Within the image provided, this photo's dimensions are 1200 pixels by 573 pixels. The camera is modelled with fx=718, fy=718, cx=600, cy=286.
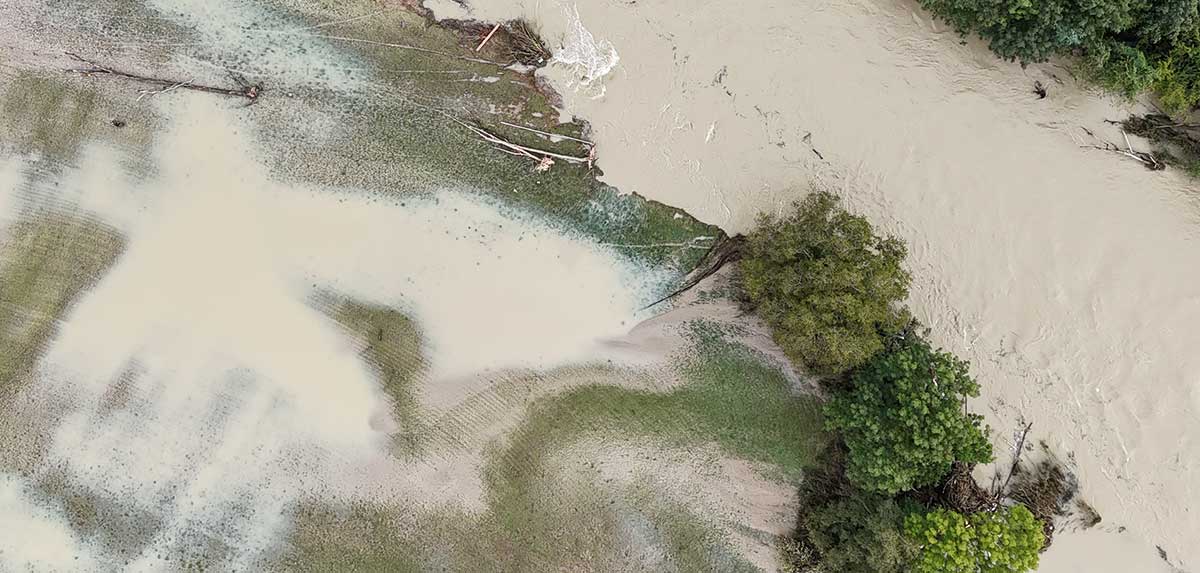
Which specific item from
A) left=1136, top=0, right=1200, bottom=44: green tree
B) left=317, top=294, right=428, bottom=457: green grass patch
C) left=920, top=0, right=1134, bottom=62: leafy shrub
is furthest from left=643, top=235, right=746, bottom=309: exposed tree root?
left=1136, top=0, right=1200, bottom=44: green tree

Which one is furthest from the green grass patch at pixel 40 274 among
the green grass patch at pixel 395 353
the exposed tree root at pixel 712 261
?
the exposed tree root at pixel 712 261

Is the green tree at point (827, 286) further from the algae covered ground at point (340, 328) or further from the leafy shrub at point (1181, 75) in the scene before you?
the leafy shrub at point (1181, 75)

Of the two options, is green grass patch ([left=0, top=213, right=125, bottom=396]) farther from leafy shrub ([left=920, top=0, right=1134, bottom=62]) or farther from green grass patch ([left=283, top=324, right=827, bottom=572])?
leafy shrub ([left=920, top=0, right=1134, bottom=62])

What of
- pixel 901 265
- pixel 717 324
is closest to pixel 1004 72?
pixel 901 265

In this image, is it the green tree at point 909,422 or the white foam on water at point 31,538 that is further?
the white foam on water at point 31,538

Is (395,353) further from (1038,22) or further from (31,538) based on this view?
(1038,22)

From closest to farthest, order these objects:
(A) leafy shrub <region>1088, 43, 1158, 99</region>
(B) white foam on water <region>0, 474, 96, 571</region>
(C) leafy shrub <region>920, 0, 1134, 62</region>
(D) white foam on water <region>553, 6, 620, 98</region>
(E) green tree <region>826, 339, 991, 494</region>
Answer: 1. (E) green tree <region>826, 339, 991, 494</region>
2. (C) leafy shrub <region>920, 0, 1134, 62</region>
3. (A) leafy shrub <region>1088, 43, 1158, 99</region>
4. (B) white foam on water <region>0, 474, 96, 571</region>
5. (D) white foam on water <region>553, 6, 620, 98</region>

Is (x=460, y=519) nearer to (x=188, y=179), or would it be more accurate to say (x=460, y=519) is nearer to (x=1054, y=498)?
(x=188, y=179)
